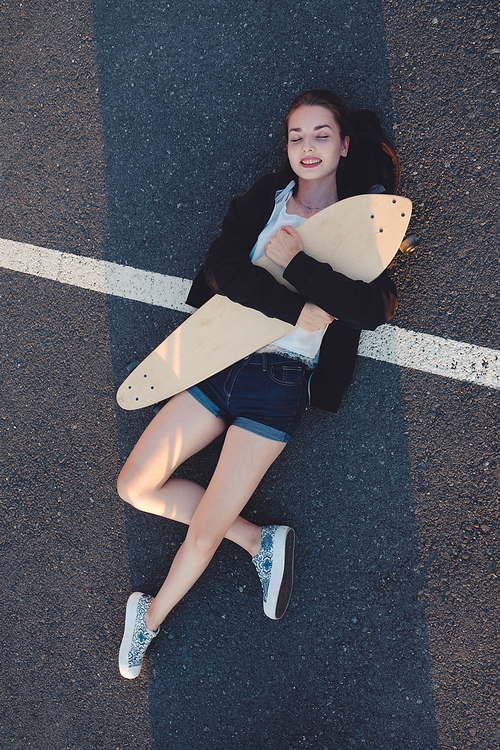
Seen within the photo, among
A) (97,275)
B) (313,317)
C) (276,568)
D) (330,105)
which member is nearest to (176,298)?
(97,275)

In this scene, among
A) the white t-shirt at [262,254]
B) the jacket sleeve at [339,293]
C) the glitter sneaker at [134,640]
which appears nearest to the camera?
the jacket sleeve at [339,293]

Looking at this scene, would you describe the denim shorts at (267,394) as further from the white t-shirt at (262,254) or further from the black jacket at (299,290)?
the black jacket at (299,290)

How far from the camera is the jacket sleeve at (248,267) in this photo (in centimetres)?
190

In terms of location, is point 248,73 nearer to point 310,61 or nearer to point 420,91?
point 310,61

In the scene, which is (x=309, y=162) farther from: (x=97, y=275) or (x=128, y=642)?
(x=128, y=642)

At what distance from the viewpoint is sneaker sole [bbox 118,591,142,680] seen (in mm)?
2424

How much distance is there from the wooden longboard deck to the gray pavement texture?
12.7 inches

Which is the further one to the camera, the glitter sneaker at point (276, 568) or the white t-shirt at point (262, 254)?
the glitter sneaker at point (276, 568)

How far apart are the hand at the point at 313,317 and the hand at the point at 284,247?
23 centimetres

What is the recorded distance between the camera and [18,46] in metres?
2.69

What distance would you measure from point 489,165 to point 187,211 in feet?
5.56

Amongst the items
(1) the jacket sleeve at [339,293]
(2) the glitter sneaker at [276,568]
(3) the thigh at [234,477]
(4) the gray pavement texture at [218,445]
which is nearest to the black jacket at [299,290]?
(1) the jacket sleeve at [339,293]

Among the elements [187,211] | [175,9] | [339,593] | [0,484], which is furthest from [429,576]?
[175,9]

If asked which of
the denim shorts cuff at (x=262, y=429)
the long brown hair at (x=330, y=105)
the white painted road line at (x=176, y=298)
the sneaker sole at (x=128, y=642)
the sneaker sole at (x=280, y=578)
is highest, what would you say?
the long brown hair at (x=330, y=105)
